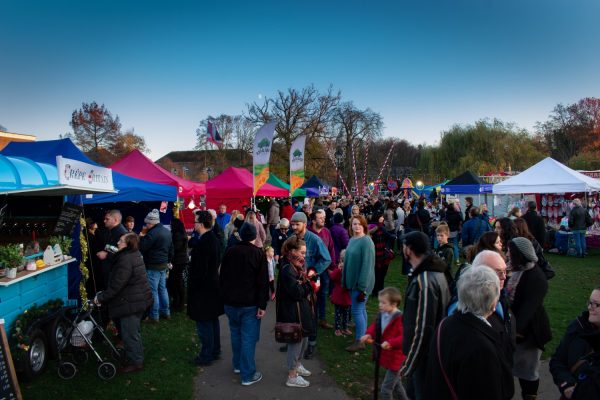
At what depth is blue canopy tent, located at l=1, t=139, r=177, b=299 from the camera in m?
7.01

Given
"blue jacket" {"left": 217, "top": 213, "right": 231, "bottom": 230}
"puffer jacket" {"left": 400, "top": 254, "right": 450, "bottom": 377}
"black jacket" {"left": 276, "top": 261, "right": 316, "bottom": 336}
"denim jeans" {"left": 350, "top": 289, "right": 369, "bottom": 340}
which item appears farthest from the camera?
"blue jacket" {"left": 217, "top": 213, "right": 231, "bottom": 230}

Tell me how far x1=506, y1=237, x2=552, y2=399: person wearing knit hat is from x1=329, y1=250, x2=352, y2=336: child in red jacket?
2.46 metres

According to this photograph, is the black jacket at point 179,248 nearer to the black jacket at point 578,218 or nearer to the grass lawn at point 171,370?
the grass lawn at point 171,370

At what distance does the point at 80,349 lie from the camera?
504 cm

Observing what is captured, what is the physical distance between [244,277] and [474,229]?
22.7ft

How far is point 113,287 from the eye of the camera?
15.4ft

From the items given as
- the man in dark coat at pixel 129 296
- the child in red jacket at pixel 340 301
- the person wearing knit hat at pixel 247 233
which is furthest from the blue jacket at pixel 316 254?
the man in dark coat at pixel 129 296

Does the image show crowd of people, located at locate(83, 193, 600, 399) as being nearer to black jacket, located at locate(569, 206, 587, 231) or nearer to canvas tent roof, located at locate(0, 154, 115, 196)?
canvas tent roof, located at locate(0, 154, 115, 196)

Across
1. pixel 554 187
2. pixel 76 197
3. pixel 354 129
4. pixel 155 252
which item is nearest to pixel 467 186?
pixel 554 187

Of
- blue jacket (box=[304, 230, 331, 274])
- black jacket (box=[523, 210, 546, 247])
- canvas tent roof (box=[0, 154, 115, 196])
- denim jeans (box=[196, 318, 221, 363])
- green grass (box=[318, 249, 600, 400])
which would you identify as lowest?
green grass (box=[318, 249, 600, 400])

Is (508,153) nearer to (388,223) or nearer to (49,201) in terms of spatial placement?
(388,223)

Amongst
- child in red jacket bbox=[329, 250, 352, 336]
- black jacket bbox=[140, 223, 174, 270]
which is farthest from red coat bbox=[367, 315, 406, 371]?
black jacket bbox=[140, 223, 174, 270]

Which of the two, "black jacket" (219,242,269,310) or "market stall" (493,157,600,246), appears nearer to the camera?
"black jacket" (219,242,269,310)

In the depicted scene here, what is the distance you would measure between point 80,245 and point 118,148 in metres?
42.0
